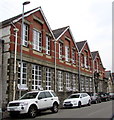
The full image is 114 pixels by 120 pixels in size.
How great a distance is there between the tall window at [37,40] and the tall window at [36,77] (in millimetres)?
2342

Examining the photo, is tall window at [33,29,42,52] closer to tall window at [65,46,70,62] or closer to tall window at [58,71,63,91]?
tall window at [58,71,63,91]

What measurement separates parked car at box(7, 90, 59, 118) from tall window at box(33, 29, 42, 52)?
29.1 feet

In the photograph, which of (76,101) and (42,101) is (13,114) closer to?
(42,101)

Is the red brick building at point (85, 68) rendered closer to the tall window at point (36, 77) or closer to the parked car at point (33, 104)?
the tall window at point (36, 77)

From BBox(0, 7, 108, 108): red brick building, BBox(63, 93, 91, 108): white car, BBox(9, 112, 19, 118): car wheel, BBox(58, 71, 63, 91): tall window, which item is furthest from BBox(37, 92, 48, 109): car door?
BBox(58, 71, 63, 91): tall window

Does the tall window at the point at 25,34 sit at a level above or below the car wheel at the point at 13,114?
above

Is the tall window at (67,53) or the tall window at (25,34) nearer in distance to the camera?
the tall window at (25,34)

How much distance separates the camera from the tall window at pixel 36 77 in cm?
2200

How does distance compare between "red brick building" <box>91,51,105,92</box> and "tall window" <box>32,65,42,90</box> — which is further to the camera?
"red brick building" <box>91,51,105,92</box>

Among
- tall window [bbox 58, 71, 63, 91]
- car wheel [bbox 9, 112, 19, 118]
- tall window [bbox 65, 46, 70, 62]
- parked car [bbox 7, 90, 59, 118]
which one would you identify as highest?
tall window [bbox 65, 46, 70, 62]

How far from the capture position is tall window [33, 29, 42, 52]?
2329 cm

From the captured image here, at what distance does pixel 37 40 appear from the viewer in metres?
23.8

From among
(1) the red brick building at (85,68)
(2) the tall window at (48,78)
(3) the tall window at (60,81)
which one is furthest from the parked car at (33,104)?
(1) the red brick building at (85,68)

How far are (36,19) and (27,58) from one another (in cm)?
536
